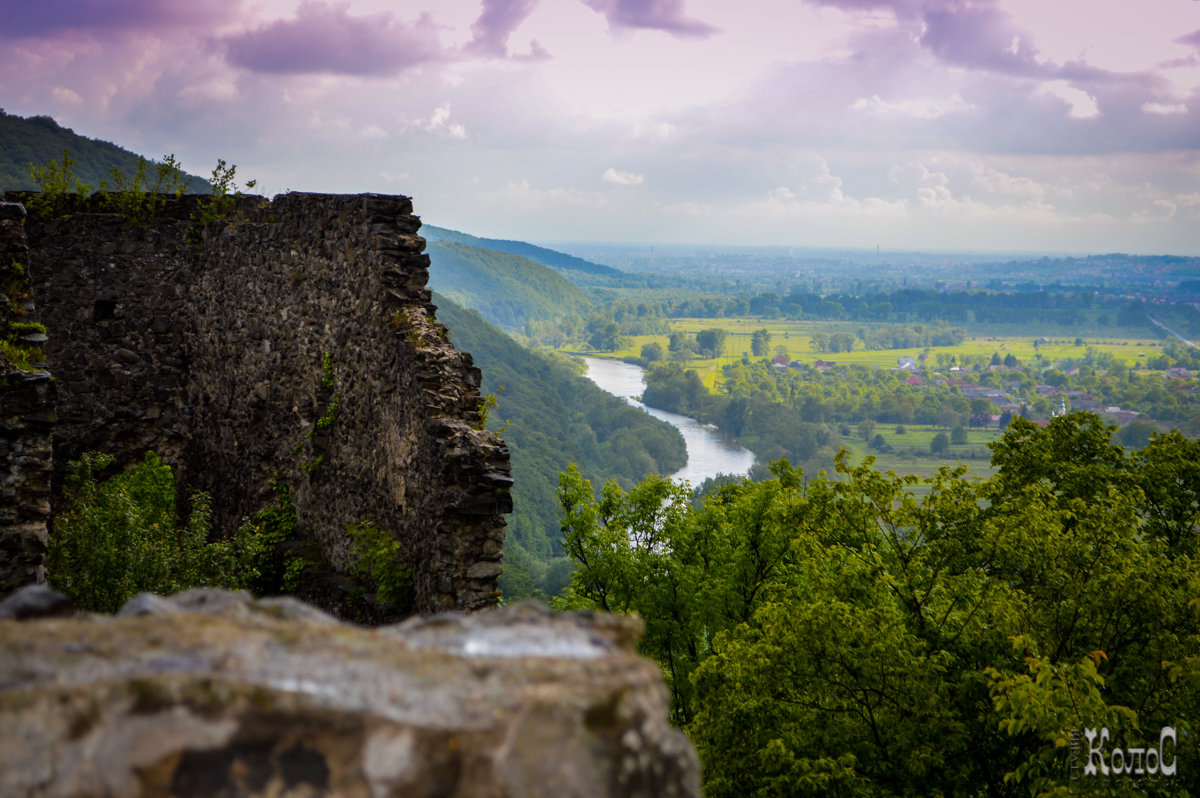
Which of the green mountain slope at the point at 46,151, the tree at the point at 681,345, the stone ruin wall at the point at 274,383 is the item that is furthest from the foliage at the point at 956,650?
the tree at the point at 681,345

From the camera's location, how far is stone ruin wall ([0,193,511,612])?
26.8 feet

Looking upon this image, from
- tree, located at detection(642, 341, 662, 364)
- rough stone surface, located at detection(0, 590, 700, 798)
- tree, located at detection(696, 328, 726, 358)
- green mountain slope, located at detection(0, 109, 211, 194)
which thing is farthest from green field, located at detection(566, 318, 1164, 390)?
rough stone surface, located at detection(0, 590, 700, 798)

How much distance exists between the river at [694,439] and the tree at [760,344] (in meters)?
25.5

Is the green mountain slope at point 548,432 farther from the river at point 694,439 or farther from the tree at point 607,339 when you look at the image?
the tree at point 607,339

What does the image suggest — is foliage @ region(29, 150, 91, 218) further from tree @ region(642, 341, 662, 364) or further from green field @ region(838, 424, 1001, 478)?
tree @ region(642, 341, 662, 364)

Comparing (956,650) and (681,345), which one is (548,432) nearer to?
(681,345)

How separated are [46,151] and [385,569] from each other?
251ft

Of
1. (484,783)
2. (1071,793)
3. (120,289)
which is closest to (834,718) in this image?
(1071,793)

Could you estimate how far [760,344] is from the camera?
175875 millimetres

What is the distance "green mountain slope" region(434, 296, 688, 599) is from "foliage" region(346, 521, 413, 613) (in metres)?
52.3

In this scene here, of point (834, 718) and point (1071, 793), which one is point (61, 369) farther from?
point (1071, 793)

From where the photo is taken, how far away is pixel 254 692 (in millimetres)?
1752

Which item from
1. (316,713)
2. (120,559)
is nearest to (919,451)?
(120,559)

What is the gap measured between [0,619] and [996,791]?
1039 cm
